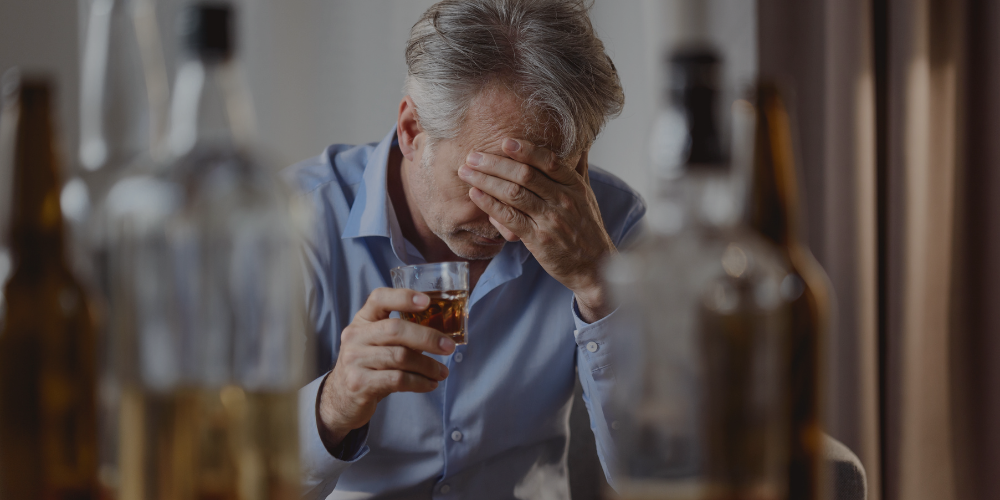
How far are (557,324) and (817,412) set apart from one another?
1.28 meters

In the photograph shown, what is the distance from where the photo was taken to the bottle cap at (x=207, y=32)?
0.40 meters

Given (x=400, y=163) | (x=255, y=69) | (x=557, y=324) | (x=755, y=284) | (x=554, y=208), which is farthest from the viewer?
(x=255, y=69)

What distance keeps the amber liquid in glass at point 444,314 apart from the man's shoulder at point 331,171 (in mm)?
693

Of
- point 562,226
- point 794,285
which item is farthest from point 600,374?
point 794,285

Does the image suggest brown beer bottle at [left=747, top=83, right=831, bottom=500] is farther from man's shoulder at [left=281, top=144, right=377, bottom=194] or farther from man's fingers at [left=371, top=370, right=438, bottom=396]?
man's shoulder at [left=281, top=144, right=377, bottom=194]

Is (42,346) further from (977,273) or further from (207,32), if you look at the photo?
(977,273)

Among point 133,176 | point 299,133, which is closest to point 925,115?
point 299,133

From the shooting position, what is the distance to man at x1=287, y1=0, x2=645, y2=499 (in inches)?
57.2

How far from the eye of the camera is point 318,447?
1.25m

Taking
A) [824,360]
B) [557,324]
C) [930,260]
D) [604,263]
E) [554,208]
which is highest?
[824,360]

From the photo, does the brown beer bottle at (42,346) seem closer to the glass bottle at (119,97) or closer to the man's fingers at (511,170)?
the glass bottle at (119,97)

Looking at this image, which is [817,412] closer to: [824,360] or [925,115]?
[824,360]

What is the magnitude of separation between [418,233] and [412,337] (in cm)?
74

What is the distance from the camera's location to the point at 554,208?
4.81 ft
